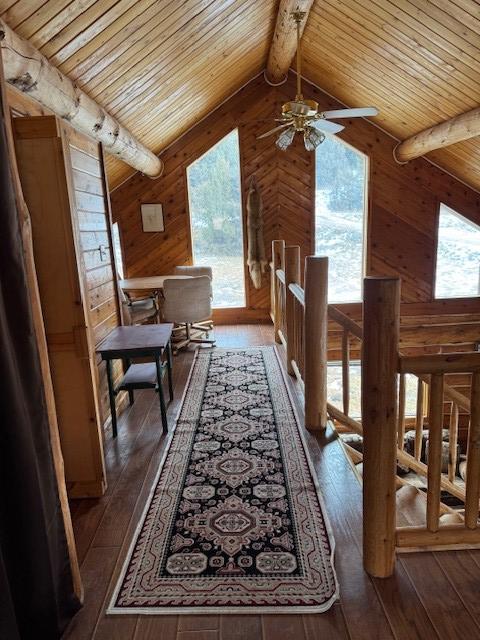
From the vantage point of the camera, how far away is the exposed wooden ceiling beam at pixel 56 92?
7.04ft

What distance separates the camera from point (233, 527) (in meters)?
2.14

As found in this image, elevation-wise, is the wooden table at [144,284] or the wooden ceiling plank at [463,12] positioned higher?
the wooden ceiling plank at [463,12]

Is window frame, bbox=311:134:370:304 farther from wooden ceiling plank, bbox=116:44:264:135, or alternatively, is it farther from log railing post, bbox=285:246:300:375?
log railing post, bbox=285:246:300:375

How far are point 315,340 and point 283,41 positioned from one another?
147 inches

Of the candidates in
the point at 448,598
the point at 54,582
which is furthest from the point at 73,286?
the point at 448,598

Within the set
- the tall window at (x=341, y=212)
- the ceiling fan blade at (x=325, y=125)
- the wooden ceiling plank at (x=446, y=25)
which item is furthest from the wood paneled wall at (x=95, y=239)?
the tall window at (x=341, y=212)

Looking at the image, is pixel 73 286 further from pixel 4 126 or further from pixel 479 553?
pixel 479 553

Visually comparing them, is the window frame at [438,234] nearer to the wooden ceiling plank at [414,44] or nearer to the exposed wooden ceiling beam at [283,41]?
the wooden ceiling plank at [414,44]

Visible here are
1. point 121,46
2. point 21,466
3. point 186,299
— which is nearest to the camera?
point 21,466

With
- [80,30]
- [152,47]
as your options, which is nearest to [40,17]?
[80,30]

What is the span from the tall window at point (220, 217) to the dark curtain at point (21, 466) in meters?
5.26

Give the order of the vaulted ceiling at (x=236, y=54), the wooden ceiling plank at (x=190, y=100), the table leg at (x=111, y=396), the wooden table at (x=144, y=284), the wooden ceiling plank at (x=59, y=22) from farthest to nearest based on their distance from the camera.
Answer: the wooden table at (x=144, y=284), the wooden ceiling plank at (x=190, y=100), the table leg at (x=111, y=396), the vaulted ceiling at (x=236, y=54), the wooden ceiling plank at (x=59, y=22)

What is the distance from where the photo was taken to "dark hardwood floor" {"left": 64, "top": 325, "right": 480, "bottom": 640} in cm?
156

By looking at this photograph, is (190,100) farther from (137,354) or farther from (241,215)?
(137,354)
